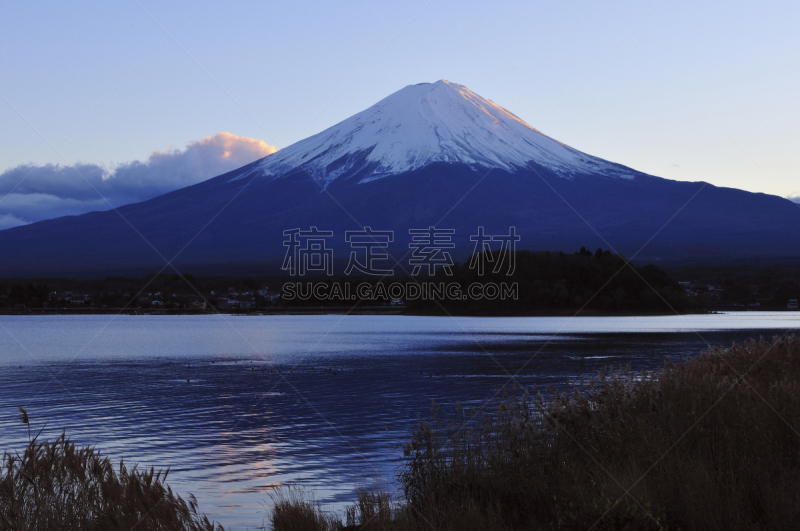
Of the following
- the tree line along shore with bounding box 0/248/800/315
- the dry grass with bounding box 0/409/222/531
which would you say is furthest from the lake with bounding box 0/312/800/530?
the tree line along shore with bounding box 0/248/800/315

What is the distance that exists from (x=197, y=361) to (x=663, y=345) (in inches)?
1291

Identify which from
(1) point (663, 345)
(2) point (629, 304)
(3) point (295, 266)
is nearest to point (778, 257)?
(2) point (629, 304)

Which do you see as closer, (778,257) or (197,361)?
(197,361)

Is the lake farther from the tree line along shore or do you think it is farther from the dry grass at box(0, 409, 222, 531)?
the tree line along shore

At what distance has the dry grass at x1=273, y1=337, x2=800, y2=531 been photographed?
990 cm


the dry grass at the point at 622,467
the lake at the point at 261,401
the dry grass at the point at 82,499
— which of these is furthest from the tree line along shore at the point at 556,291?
the dry grass at the point at 82,499

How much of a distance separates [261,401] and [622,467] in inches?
768

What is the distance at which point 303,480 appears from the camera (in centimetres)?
1566

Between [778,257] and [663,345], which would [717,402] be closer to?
[663,345]

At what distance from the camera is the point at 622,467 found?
Answer: 39.4 ft

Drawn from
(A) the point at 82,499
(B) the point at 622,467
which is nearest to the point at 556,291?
(B) the point at 622,467

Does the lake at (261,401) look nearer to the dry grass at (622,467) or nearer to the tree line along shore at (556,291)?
the dry grass at (622,467)

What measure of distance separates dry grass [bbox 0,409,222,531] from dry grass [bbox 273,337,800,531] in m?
2.56

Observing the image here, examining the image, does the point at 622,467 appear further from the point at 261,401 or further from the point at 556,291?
the point at 556,291
